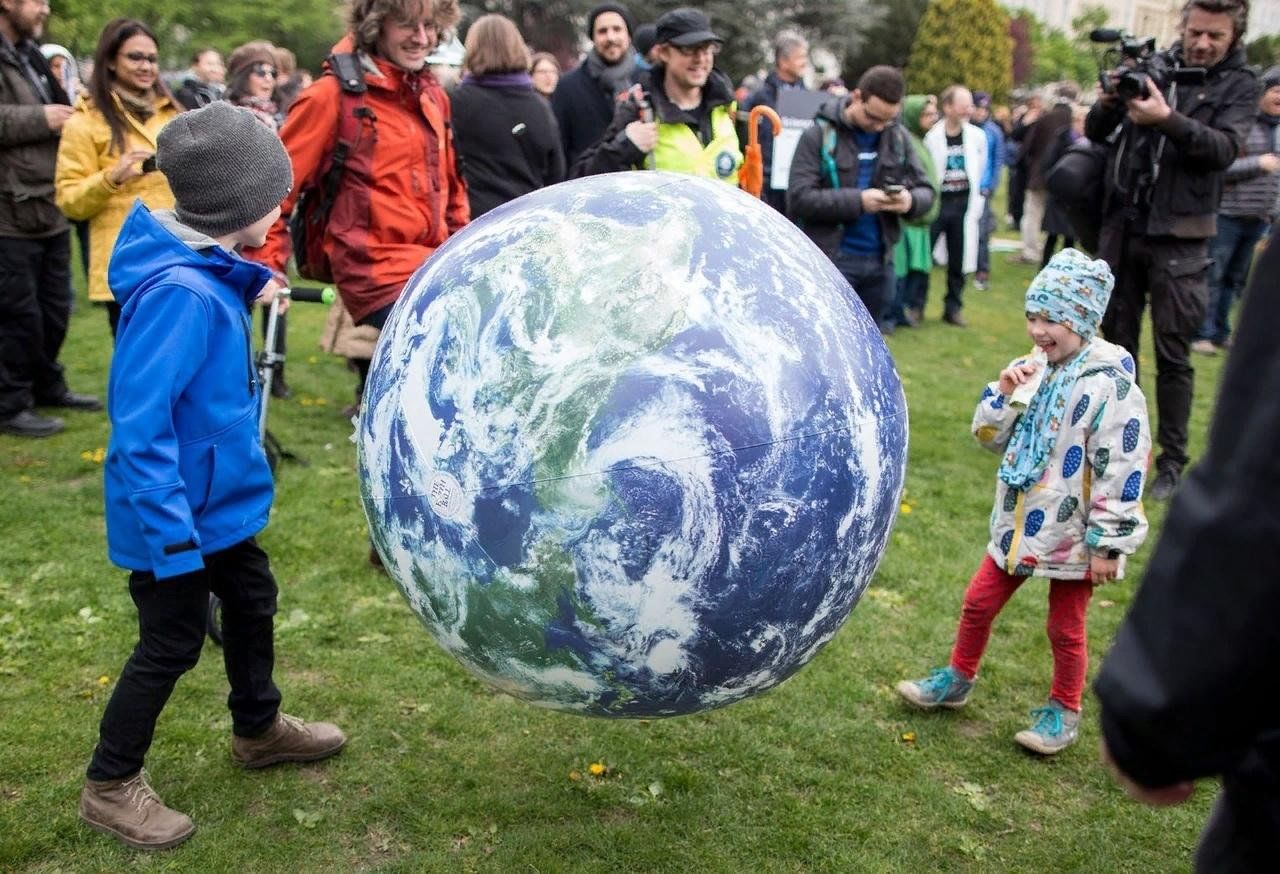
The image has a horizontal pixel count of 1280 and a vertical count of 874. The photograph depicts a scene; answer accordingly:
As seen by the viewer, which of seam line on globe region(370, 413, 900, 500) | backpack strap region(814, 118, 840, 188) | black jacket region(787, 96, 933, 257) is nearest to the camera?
seam line on globe region(370, 413, 900, 500)

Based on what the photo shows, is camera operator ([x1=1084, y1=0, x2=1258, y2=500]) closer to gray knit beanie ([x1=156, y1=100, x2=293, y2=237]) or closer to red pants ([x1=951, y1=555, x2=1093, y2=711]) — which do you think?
red pants ([x1=951, y1=555, x2=1093, y2=711])

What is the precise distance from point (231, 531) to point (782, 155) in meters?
8.39

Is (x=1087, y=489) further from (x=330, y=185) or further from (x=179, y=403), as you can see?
(x=330, y=185)

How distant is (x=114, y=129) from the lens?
5.94 m

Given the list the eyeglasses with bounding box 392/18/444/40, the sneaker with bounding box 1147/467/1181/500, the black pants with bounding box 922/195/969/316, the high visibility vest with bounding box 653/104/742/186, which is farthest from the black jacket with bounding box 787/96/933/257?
the black pants with bounding box 922/195/969/316

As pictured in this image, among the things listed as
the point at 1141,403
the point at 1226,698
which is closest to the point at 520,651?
the point at 1226,698

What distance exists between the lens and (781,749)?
3924 millimetres

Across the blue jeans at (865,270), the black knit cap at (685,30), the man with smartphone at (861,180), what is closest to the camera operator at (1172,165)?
the man with smartphone at (861,180)

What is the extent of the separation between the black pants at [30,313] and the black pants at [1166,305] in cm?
614

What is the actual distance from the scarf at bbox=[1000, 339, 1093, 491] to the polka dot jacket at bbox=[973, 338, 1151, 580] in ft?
0.07

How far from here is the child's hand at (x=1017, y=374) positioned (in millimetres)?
3879

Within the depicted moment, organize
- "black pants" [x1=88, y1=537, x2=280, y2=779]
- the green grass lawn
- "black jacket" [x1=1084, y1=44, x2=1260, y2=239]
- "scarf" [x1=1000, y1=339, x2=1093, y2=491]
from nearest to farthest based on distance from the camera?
1. "black pants" [x1=88, y1=537, x2=280, y2=779]
2. the green grass lawn
3. "scarf" [x1=1000, y1=339, x2=1093, y2=491]
4. "black jacket" [x1=1084, y1=44, x2=1260, y2=239]

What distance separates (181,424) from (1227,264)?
10.3m

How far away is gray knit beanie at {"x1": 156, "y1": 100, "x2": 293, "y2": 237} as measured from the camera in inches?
123
